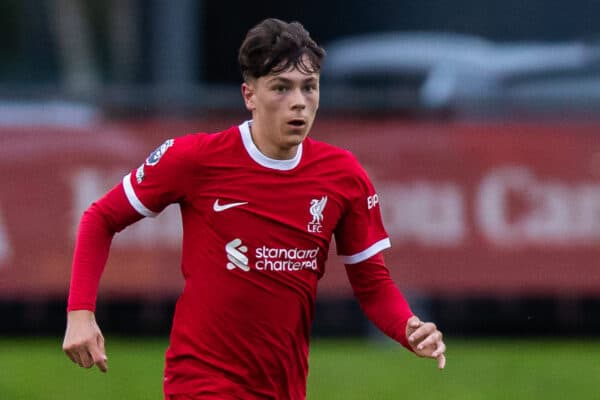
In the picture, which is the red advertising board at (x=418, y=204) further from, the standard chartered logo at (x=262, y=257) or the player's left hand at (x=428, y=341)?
the player's left hand at (x=428, y=341)

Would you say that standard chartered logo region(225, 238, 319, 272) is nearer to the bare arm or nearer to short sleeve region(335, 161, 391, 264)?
short sleeve region(335, 161, 391, 264)

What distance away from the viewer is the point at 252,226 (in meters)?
5.12

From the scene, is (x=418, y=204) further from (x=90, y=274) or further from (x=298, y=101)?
(x=90, y=274)

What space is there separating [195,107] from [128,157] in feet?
2.48

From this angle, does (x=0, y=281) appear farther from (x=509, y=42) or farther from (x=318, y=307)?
(x=509, y=42)

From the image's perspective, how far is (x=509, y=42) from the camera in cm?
1242

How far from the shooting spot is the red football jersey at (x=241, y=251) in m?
5.06

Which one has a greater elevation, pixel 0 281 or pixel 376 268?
pixel 376 268

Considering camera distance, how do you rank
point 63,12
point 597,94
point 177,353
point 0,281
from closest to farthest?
point 177,353 → point 0,281 → point 597,94 → point 63,12

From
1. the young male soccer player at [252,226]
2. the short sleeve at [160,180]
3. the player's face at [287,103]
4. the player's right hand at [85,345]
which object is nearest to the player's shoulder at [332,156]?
the young male soccer player at [252,226]

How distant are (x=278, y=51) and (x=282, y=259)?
76 centimetres

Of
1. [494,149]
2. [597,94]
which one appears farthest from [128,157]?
[597,94]

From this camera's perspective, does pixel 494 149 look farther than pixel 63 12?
No

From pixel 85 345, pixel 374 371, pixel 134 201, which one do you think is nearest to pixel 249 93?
pixel 134 201
